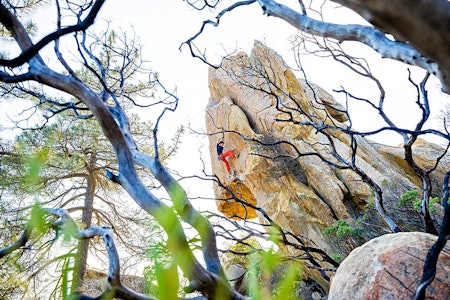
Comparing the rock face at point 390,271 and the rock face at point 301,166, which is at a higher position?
the rock face at point 301,166

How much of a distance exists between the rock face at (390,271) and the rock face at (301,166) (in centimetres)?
373

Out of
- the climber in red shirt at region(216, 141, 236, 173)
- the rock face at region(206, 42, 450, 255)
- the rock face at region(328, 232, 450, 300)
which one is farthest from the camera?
the climber in red shirt at region(216, 141, 236, 173)

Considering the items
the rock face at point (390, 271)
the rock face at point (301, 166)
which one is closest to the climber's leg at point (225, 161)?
the rock face at point (301, 166)

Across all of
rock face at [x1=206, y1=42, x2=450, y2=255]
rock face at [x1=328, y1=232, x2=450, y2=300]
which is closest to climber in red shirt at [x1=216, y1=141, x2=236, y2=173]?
rock face at [x1=206, y1=42, x2=450, y2=255]

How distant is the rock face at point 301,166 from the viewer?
795 cm

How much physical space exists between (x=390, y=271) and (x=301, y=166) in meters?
7.52

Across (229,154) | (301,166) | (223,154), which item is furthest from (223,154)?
(301,166)

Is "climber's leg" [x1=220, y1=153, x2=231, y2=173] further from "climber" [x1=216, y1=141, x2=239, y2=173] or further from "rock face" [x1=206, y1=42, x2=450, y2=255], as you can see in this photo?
"rock face" [x1=206, y1=42, x2=450, y2=255]

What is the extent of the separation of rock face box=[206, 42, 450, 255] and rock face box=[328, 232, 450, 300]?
373 centimetres

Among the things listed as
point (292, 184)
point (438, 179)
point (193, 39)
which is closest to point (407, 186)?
point (438, 179)

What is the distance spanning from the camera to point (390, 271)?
2580mm

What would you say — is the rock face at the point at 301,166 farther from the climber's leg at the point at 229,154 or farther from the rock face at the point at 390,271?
the rock face at the point at 390,271

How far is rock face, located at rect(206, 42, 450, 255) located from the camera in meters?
7.95

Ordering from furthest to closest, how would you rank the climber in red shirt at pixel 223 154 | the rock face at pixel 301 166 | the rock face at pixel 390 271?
the climber in red shirt at pixel 223 154 < the rock face at pixel 301 166 < the rock face at pixel 390 271
